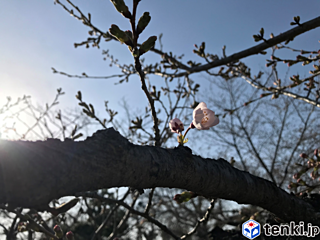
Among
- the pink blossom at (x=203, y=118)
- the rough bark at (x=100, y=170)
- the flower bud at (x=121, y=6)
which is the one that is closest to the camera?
the rough bark at (x=100, y=170)

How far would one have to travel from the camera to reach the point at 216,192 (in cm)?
100

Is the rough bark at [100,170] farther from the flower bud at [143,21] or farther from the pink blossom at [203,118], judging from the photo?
the flower bud at [143,21]

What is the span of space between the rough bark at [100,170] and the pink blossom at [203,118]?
210mm

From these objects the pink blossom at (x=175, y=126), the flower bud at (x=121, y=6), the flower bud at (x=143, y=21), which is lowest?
the pink blossom at (x=175, y=126)

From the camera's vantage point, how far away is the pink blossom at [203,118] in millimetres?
1168

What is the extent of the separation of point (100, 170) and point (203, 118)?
27.2 inches

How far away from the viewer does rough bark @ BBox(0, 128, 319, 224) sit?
50 centimetres

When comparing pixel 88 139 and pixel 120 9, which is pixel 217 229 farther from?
pixel 120 9

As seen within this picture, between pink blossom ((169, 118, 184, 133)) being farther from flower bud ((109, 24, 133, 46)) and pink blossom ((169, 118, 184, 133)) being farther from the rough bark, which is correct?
flower bud ((109, 24, 133, 46))


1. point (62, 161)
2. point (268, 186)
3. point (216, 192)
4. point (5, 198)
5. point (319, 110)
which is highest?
point (319, 110)

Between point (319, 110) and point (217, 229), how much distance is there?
6586 mm

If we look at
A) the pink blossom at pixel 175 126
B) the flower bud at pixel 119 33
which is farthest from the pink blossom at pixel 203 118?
the flower bud at pixel 119 33

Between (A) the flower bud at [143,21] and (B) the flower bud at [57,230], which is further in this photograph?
(B) the flower bud at [57,230]

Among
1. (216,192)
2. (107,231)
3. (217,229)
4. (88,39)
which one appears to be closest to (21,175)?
(216,192)
